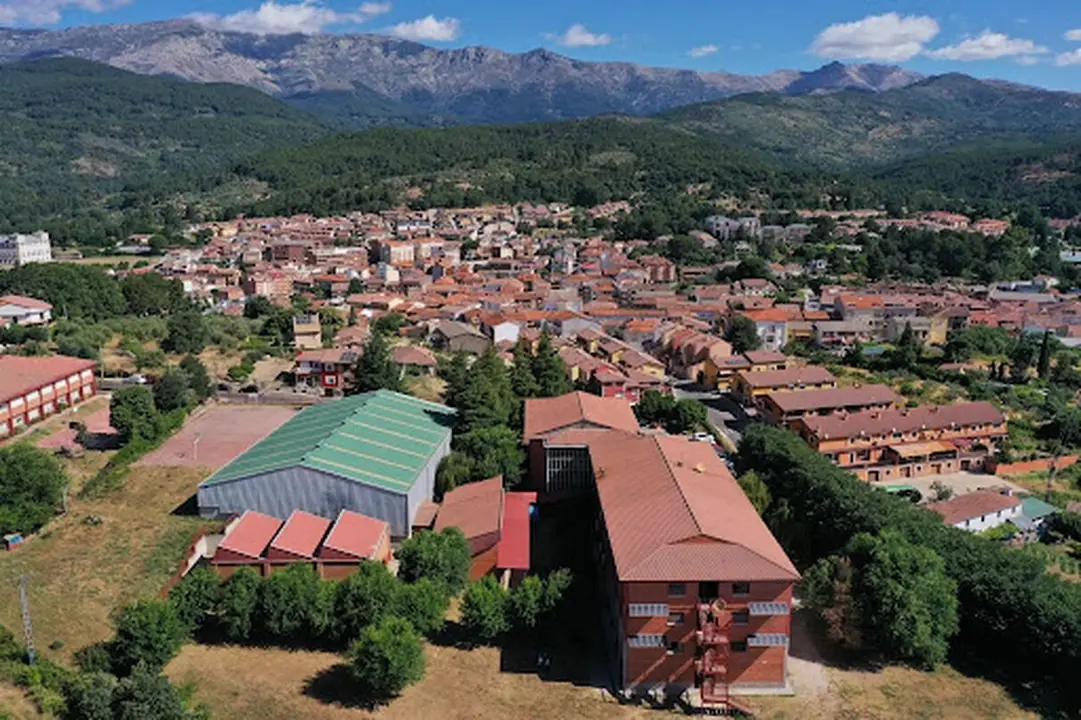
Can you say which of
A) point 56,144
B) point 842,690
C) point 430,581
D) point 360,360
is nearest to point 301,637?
point 430,581

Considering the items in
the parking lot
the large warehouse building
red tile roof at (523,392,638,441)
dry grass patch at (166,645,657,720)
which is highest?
red tile roof at (523,392,638,441)

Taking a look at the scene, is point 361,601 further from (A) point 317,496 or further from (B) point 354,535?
(A) point 317,496

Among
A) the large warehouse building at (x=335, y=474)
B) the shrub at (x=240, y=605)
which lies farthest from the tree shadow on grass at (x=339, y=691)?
the large warehouse building at (x=335, y=474)

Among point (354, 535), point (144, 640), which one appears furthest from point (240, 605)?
point (354, 535)

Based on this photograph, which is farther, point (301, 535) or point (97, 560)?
point (97, 560)

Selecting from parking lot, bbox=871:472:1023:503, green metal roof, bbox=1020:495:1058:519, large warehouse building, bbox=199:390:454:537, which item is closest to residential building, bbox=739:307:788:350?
parking lot, bbox=871:472:1023:503

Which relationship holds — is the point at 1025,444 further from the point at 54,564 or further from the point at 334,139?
the point at 334,139

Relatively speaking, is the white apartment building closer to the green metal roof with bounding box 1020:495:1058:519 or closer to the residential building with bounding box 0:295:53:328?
the residential building with bounding box 0:295:53:328

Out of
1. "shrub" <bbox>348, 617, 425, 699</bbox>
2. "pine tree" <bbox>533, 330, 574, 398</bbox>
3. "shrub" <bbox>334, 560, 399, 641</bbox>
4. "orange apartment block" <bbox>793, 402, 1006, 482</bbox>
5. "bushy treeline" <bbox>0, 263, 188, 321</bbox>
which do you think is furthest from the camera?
"bushy treeline" <bbox>0, 263, 188, 321</bbox>
